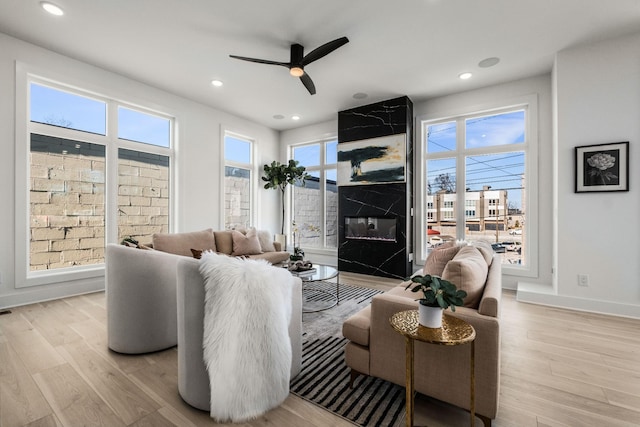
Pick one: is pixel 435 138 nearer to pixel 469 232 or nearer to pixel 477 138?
pixel 477 138

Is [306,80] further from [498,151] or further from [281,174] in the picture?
[498,151]

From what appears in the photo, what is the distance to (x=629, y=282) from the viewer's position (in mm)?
3041

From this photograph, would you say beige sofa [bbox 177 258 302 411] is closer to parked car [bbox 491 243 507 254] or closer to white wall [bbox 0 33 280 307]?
white wall [bbox 0 33 280 307]

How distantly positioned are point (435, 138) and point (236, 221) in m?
4.21

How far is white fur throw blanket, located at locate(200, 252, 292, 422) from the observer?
4.63 ft

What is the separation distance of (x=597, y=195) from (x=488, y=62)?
2071 mm

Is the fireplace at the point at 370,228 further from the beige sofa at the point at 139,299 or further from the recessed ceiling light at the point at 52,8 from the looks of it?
the recessed ceiling light at the point at 52,8

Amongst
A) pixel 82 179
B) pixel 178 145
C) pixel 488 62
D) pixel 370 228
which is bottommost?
pixel 370 228

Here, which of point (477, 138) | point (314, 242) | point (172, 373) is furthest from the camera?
point (314, 242)

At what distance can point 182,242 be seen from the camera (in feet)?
12.2

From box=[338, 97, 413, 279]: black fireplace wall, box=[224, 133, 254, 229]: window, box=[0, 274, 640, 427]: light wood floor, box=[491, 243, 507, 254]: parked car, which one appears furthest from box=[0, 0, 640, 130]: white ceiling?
box=[0, 274, 640, 427]: light wood floor

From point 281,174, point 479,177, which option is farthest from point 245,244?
point 479,177

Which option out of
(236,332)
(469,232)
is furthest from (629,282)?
(236,332)

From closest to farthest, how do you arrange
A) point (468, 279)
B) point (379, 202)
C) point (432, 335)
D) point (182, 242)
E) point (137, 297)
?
point (432, 335), point (468, 279), point (137, 297), point (182, 242), point (379, 202)
